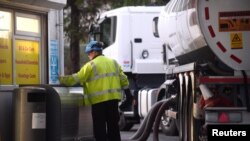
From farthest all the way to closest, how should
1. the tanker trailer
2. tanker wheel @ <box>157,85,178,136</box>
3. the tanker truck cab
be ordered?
the tanker truck cab
tanker wheel @ <box>157,85,178,136</box>
the tanker trailer

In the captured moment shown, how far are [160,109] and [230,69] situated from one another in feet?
16.4

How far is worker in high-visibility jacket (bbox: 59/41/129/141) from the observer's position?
1052 centimetres

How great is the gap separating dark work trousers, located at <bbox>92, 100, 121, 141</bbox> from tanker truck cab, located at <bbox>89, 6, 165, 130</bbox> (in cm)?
797

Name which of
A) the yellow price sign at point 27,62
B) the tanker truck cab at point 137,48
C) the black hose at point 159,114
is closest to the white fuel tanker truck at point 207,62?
the black hose at point 159,114

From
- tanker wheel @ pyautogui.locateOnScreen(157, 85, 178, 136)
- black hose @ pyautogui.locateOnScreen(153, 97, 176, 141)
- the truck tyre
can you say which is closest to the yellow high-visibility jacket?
black hose @ pyautogui.locateOnScreen(153, 97, 176, 141)

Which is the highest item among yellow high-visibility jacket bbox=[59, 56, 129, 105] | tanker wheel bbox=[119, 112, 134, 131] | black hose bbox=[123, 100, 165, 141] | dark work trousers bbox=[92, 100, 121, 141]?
yellow high-visibility jacket bbox=[59, 56, 129, 105]

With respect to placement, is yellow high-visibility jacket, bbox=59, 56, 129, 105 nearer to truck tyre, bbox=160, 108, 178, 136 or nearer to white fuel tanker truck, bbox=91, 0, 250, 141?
white fuel tanker truck, bbox=91, 0, 250, 141

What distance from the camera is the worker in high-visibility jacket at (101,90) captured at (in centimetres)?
1052

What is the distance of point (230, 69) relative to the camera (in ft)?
31.2

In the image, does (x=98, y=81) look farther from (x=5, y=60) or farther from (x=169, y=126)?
(x=169, y=126)

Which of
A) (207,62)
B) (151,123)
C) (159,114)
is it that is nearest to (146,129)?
(151,123)

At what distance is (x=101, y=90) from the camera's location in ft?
34.6

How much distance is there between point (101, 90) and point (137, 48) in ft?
27.9

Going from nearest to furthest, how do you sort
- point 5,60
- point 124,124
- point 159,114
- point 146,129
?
1. point 5,60
2. point 146,129
3. point 159,114
4. point 124,124
